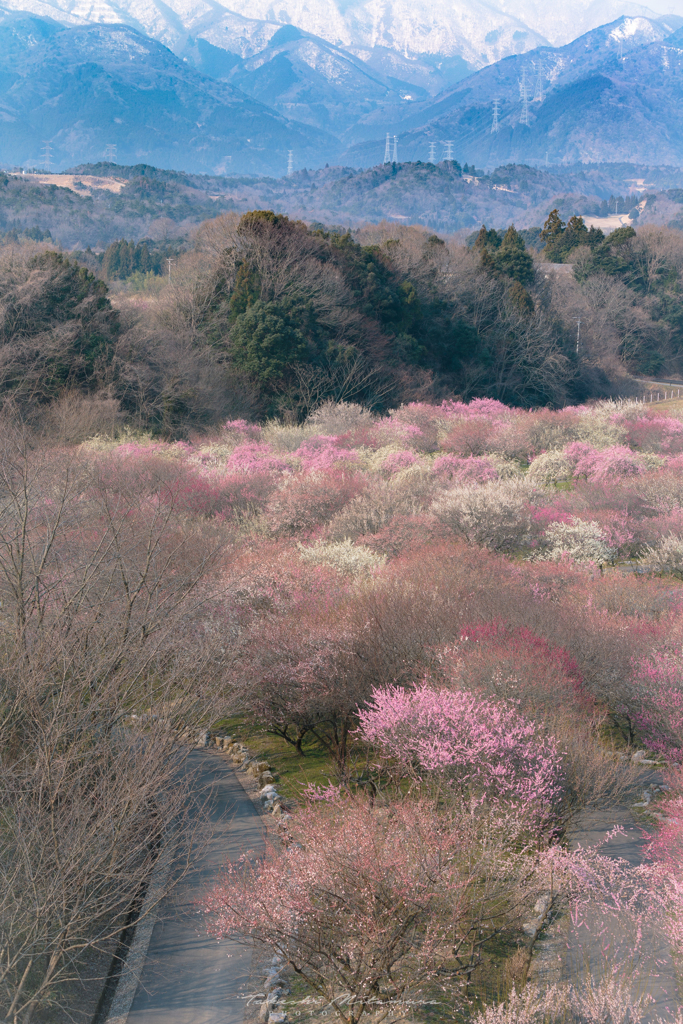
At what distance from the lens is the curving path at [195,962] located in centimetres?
768

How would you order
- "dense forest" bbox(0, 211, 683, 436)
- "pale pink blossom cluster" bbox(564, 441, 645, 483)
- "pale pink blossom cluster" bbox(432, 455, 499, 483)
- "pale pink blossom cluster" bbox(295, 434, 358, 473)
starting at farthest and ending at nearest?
1. "dense forest" bbox(0, 211, 683, 436)
2. "pale pink blossom cluster" bbox(564, 441, 645, 483)
3. "pale pink blossom cluster" bbox(295, 434, 358, 473)
4. "pale pink blossom cluster" bbox(432, 455, 499, 483)

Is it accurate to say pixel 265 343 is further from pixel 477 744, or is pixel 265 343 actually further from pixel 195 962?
pixel 195 962

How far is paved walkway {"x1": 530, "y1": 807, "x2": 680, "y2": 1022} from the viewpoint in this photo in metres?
7.70

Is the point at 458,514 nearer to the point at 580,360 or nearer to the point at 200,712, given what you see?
the point at 200,712

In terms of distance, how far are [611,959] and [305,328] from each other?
118 feet

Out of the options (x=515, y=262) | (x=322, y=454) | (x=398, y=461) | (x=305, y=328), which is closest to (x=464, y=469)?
(x=398, y=461)

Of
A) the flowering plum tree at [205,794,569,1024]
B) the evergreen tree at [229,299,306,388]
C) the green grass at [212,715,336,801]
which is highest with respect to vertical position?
the evergreen tree at [229,299,306,388]

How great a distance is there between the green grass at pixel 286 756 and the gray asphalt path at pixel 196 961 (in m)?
1.32

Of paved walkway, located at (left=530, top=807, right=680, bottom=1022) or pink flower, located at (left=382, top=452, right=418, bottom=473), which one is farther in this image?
pink flower, located at (left=382, top=452, right=418, bottom=473)

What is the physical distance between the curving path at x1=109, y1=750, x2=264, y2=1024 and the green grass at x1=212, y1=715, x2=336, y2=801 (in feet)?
4.58

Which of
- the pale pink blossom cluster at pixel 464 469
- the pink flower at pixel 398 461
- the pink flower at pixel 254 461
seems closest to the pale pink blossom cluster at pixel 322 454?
the pink flower at pixel 254 461

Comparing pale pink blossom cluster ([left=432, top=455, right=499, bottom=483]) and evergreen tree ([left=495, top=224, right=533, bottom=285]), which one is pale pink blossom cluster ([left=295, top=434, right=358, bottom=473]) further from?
evergreen tree ([left=495, top=224, right=533, bottom=285])

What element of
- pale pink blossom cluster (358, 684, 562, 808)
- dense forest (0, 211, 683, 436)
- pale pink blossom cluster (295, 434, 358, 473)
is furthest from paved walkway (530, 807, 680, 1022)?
dense forest (0, 211, 683, 436)

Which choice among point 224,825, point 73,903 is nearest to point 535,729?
point 224,825
